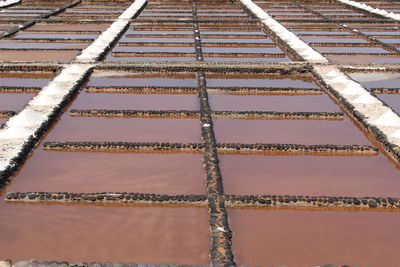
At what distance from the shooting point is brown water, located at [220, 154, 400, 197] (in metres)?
2.74

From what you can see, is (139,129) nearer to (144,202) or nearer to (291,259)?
(144,202)

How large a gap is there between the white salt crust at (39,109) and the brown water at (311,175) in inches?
55.1

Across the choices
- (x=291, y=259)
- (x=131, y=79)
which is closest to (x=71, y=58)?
(x=131, y=79)

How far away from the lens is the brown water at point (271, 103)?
4.17 metres

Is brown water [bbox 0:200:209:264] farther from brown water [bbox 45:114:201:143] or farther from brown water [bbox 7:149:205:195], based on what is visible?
brown water [bbox 45:114:201:143]

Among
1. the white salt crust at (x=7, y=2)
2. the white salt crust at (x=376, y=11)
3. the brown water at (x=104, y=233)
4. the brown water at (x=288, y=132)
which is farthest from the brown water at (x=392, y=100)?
the white salt crust at (x=7, y=2)

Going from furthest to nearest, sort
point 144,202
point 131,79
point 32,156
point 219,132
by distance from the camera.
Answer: point 131,79, point 219,132, point 32,156, point 144,202

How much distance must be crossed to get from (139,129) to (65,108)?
33.6 inches

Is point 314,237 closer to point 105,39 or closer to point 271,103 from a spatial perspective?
point 271,103

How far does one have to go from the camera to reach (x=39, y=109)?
3.87 meters

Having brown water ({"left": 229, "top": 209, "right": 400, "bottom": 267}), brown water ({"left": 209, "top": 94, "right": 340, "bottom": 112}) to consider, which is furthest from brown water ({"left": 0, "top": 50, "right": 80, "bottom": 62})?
brown water ({"left": 229, "top": 209, "right": 400, "bottom": 267})

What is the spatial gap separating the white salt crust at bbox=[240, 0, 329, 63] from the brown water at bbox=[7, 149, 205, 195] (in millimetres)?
3177

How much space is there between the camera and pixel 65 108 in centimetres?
407

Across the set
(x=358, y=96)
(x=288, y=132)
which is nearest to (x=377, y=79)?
(x=358, y=96)
